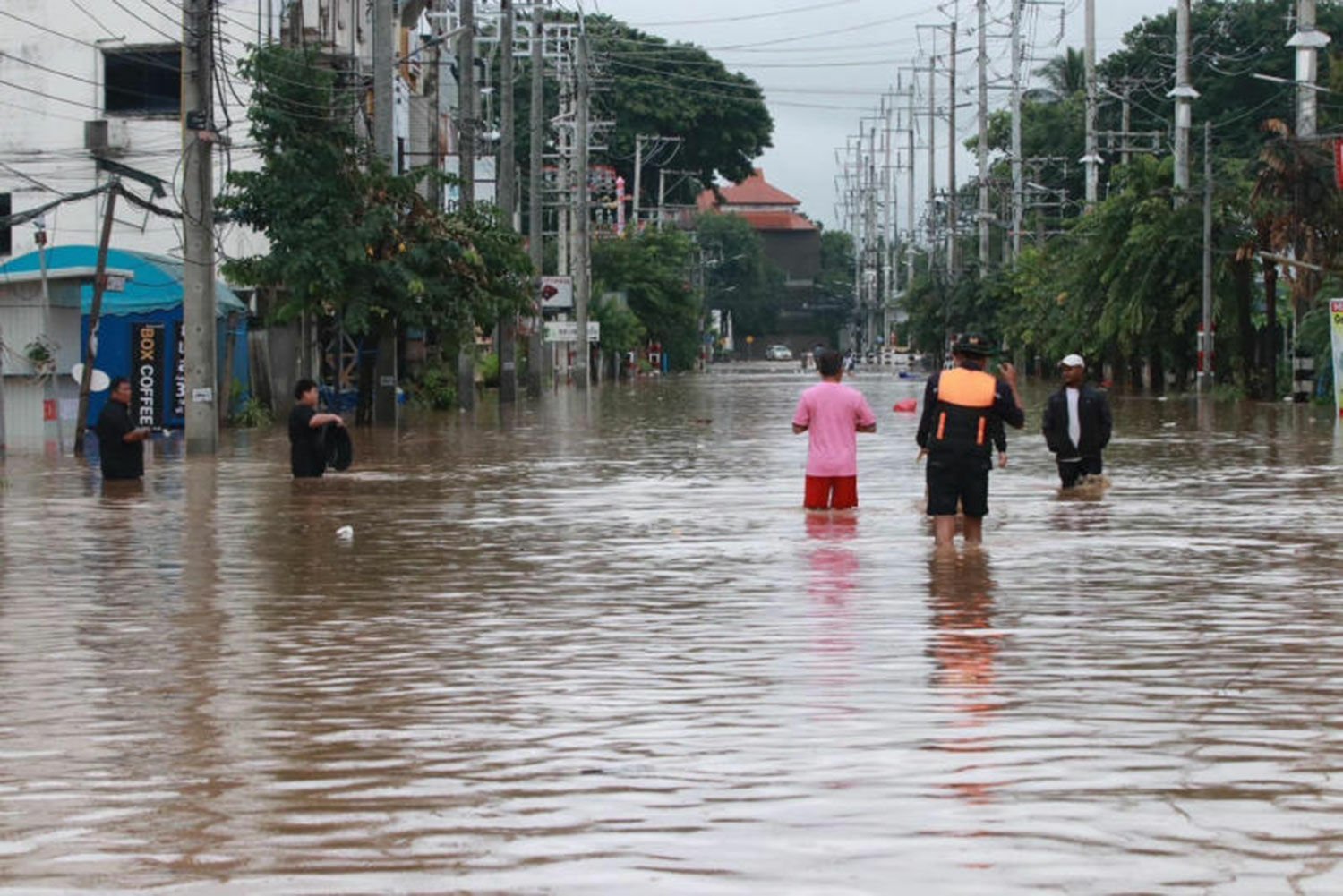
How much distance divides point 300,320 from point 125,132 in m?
5.60

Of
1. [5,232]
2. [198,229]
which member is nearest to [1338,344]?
[198,229]

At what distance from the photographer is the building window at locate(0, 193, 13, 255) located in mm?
50250

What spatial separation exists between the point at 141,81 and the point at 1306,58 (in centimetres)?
2544

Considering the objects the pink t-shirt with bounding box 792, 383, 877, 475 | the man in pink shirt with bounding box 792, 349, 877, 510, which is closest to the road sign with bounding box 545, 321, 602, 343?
the man in pink shirt with bounding box 792, 349, 877, 510

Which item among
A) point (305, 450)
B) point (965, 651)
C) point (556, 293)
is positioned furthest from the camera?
point (556, 293)

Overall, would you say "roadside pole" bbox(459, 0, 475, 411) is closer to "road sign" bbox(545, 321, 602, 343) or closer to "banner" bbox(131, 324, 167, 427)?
"banner" bbox(131, 324, 167, 427)

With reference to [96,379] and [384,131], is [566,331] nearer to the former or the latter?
[384,131]

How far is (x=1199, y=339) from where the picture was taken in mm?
60781

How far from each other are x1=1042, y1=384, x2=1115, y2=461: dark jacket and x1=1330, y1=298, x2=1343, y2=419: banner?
20267mm

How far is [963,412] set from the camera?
51.5 feet

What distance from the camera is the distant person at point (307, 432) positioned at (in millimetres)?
25109

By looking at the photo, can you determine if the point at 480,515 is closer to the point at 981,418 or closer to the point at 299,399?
the point at 299,399

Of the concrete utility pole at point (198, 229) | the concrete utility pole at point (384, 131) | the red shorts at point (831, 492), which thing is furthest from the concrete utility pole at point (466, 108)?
the red shorts at point (831, 492)

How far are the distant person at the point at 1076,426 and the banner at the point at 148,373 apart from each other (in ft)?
63.8
